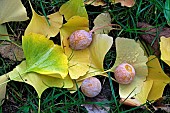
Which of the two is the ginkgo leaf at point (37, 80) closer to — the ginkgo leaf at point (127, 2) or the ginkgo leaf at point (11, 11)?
the ginkgo leaf at point (11, 11)

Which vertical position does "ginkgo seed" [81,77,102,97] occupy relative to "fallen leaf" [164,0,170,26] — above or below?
below

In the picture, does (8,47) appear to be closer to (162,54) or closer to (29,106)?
(29,106)

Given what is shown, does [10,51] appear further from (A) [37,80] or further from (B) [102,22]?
(B) [102,22]

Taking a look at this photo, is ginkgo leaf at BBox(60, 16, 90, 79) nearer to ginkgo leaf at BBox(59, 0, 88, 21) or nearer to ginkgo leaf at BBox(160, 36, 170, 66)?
ginkgo leaf at BBox(59, 0, 88, 21)

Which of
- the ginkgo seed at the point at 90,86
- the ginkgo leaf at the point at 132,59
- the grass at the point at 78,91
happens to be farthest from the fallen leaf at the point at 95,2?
the ginkgo seed at the point at 90,86

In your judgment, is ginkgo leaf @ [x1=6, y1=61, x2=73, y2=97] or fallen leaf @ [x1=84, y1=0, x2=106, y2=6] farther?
fallen leaf @ [x1=84, y1=0, x2=106, y2=6]

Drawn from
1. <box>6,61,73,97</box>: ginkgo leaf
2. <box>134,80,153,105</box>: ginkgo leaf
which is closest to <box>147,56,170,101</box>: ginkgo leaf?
<box>134,80,153,105</box>: ginkgo leaf

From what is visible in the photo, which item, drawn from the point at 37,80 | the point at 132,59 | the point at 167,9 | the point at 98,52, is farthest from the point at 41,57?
the point at 167,9
